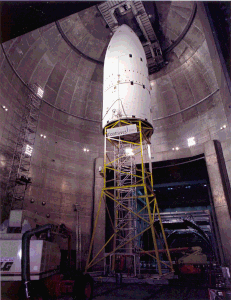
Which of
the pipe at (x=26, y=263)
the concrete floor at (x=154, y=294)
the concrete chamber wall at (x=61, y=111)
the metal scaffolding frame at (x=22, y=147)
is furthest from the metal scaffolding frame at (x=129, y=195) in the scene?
the metal scaffolding frame at (x=22, y=147)

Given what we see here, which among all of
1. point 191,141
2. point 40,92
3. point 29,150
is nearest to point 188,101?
point 191,141

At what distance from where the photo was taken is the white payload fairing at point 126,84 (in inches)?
615

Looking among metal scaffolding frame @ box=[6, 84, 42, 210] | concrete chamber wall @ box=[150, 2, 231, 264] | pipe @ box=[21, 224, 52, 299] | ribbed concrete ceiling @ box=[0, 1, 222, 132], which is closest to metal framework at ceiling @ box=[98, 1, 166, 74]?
ribbed concrete ceiling @ box=[0, 1, 222, 132]

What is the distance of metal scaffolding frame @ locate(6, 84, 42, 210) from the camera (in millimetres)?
16703

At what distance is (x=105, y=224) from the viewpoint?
65.7 ft

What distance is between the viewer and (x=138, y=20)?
21.8 m

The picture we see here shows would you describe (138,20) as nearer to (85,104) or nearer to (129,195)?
(85,104)

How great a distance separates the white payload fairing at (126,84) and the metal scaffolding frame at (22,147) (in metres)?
7.48

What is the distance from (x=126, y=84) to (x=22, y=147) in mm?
10363

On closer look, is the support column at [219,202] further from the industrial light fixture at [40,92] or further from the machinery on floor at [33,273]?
the industrial light fixture at [40,92]

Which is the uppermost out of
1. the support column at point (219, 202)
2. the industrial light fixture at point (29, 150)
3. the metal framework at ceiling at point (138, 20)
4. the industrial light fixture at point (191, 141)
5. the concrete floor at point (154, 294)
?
the metal framework at ceiling at point (138, 20)

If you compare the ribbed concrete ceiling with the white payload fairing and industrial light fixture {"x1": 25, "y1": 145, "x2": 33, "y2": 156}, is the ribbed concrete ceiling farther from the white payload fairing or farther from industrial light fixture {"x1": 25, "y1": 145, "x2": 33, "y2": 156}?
the white payload fairing

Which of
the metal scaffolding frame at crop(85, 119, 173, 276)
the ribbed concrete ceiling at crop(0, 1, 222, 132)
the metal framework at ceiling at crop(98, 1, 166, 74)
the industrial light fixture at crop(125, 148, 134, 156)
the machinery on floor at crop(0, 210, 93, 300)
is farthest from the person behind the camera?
the metal framework at ceiling at crop(98, 1, 166, 74)

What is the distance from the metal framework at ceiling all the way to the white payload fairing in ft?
16.1
